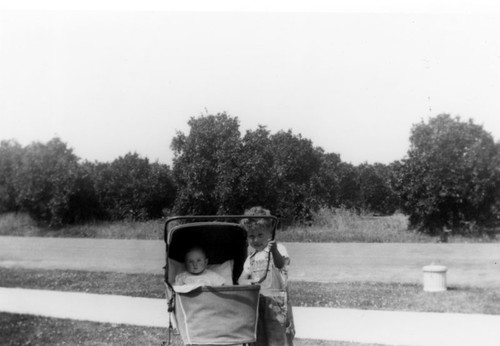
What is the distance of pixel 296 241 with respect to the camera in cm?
1927

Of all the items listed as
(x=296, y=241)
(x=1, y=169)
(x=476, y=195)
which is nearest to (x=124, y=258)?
(x=296, y=241)

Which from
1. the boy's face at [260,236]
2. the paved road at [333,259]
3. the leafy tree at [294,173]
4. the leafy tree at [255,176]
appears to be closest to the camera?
the boy's face at [260,236]

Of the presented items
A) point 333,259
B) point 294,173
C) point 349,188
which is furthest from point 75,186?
point 333,259

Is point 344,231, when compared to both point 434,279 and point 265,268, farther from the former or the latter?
point 265,268

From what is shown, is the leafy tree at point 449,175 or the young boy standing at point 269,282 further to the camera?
the leafy tree at point 449,175

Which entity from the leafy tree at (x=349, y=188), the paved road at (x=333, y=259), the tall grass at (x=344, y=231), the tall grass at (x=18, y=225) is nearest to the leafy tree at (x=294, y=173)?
the tall grass at (x=344, y=231)

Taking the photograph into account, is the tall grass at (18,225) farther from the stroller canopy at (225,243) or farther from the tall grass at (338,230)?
the stroller canopy at (225,243)

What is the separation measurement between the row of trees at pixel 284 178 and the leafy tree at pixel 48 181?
214 centimetres

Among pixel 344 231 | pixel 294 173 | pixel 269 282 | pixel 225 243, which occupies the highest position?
pixel 294 173

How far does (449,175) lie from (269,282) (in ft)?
46.4

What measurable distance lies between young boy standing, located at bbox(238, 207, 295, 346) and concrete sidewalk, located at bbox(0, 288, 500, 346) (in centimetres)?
228

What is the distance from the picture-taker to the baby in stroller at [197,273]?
471cm

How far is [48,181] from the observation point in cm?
Result: 2416

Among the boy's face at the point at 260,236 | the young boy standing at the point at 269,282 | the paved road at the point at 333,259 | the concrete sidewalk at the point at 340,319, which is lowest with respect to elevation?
the paved road at the point at 333,259
